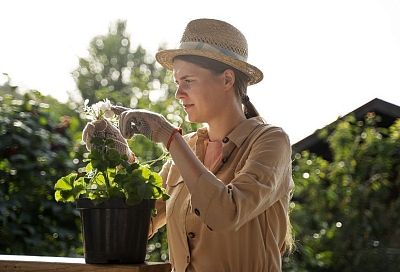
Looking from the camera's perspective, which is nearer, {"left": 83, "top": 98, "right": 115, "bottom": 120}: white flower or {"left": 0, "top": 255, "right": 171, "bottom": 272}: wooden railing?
{"left": 0, "top": 255, "right": 171, "bottom": 272}: wooden railing

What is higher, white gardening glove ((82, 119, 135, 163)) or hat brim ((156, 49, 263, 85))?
hat brim ((156, 49, 263, 85))

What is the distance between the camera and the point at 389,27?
8375mm

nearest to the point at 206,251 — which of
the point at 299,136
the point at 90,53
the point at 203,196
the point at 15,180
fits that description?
the point at 203,196

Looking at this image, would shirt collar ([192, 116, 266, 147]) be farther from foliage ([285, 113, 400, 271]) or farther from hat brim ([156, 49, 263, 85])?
foliage ([285, 113, 400, 271])

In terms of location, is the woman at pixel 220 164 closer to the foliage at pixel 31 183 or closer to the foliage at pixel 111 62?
the foliage at pixel 31 183

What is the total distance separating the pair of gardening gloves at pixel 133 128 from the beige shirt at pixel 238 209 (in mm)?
150

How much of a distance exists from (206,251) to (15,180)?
6.04ft

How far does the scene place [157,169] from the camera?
14.8 feet

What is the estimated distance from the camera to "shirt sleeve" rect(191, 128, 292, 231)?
2.03 meters

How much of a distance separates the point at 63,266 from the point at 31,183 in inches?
75.5

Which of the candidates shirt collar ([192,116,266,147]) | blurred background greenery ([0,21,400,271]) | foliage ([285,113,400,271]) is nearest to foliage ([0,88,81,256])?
blurred background greenery ([0,21,400,271])

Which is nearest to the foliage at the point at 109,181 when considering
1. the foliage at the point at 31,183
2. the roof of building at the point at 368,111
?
the foliage at the point at 31,183

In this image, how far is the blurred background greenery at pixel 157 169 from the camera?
3.82 m

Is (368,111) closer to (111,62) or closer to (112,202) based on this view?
(112,202)
